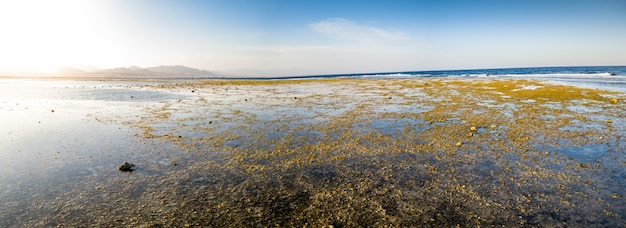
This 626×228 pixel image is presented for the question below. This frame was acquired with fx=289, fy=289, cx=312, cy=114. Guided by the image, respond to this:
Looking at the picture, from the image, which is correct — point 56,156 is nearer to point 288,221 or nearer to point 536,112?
point 288,221

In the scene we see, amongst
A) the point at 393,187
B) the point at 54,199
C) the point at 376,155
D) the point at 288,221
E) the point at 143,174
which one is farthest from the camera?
the point at 376,155

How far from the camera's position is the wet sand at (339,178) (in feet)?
22.6

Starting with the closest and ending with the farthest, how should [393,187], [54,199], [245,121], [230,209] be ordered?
[230,209], [54,199], [393,187], [245,121]

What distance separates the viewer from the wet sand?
6895 millimetres

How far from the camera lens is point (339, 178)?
30.6ft

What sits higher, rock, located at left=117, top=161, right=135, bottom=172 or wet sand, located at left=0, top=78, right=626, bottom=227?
rock, located at left=117, top=161, right=135, bottom=172

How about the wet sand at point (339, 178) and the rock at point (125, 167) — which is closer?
the wet sand at point (339, 178)

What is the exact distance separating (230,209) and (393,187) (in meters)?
4.64

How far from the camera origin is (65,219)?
6.79 m

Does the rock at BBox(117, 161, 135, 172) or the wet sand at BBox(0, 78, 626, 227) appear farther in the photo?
the rock at BBox(117, 161, 135, 172)

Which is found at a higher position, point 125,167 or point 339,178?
point 125,167

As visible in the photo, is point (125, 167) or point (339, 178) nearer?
point (339, 178)

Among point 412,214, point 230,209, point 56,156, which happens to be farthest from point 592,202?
point 56,156

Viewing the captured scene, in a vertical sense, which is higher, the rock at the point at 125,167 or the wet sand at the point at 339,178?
the rock at the point at 125,167
